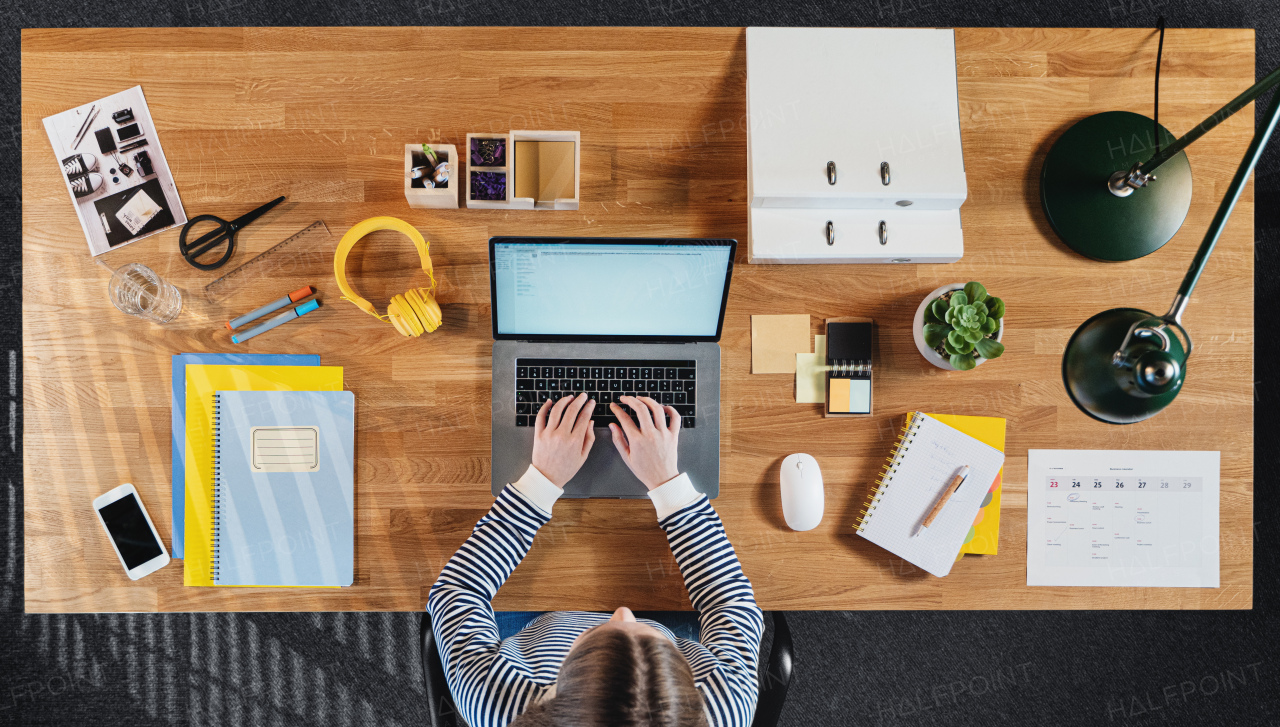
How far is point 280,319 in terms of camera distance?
1132 mm

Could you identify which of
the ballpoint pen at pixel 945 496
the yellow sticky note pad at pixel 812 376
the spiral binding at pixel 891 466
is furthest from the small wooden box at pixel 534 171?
the ballpoint pen at pixel 945 496

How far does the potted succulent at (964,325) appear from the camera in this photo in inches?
40.1

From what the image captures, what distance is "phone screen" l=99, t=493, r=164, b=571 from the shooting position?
3.65 ft

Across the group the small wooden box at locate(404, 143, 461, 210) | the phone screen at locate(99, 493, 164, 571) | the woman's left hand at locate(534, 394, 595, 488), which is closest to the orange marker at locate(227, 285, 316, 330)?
the small wooden box at locate(404, 143, 461, 210)

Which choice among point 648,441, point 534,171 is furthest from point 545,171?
point 648,441

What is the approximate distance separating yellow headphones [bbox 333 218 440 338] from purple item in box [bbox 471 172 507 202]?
0.13 meters

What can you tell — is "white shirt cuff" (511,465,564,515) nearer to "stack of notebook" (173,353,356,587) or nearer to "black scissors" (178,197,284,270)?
"stack of notebook" (173,353,356,587)

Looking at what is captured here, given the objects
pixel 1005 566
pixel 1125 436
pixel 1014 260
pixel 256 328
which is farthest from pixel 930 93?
pixel 256 328

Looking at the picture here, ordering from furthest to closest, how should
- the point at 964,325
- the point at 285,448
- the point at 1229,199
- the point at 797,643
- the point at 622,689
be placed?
1. the point at 797,643
2. the point at 285,448
3. the point at 964,325
4. the point at 622,689
5. the point at 1229,199

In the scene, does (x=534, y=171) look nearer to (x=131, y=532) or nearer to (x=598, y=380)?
(x=598, y=380)

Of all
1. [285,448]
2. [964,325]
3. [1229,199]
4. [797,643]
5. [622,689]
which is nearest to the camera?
[1229,199]

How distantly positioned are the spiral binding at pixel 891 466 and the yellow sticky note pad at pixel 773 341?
0.78 ft

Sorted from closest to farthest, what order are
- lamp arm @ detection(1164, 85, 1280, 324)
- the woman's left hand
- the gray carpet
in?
lamp arm @ detection(1164, 85, 1280, 324)
the woman's left hand
the gray carpet

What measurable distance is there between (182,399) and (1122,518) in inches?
67.1
